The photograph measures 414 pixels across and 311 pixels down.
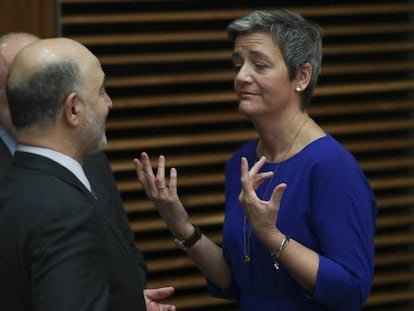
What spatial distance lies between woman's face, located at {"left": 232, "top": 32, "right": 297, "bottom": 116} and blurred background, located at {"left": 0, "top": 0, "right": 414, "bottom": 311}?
5.33 ft

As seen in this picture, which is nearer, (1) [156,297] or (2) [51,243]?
(2) [51,243]

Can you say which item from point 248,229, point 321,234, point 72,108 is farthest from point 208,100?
point 72,108

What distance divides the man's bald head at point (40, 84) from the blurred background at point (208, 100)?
230cm

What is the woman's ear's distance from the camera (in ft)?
11.1

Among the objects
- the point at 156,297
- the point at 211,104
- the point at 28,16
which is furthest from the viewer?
the point at 211,104

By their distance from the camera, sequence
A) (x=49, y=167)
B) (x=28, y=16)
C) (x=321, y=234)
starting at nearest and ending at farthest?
(x=49, y=167) < (x=321, y=234) < (x=28, y=16)

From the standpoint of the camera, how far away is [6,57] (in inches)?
151

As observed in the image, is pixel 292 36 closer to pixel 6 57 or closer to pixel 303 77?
pixel 303 77

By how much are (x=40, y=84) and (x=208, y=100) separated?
8.69 feet

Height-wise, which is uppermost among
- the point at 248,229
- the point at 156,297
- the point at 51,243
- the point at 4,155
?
the point at 51,243

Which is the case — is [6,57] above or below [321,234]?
above

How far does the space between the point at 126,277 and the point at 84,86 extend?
1.72ft

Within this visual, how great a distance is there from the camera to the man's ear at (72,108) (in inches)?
101

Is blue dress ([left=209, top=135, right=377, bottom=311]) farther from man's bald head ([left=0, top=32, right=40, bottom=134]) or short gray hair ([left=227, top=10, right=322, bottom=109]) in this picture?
man's bald head ([left=0, top=32, right=40, bottom=134])
